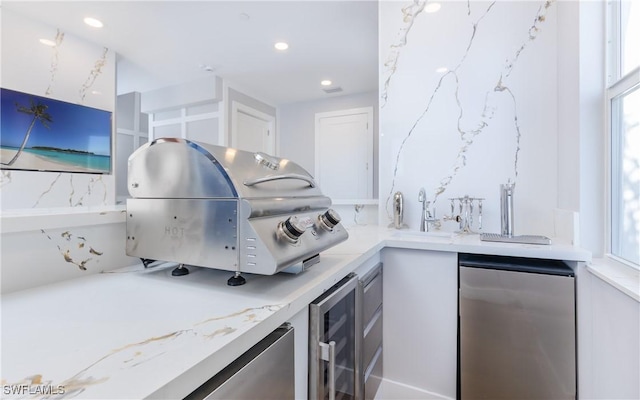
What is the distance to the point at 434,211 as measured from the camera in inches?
74.9

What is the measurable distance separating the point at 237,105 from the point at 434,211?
138 inches

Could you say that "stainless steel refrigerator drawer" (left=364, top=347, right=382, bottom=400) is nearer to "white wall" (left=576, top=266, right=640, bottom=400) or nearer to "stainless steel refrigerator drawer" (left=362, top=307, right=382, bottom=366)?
"stainless steel refrigerator drawer" (left=362, top=307, right=382, bottom=366)

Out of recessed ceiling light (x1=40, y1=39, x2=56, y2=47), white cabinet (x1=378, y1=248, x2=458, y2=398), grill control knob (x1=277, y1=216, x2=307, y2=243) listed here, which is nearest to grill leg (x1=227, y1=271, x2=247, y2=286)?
grill control knob (x1=277, y1=216, x2=307, y2=243)

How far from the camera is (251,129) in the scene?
15.3ft

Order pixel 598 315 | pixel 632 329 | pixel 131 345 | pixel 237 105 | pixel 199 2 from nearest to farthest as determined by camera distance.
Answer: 1. pixel 131 345
2. pixel 632 329
3. pixel 598 315
4. pixel 199 2
5. pixel 237 105

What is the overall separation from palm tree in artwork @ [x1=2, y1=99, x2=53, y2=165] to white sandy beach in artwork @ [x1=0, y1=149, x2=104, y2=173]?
3cm

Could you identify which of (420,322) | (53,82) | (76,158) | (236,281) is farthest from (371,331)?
(53,82)

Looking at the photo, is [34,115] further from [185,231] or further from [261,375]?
[261,375]

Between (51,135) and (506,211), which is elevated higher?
(51,135)

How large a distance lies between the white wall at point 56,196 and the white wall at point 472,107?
164cm

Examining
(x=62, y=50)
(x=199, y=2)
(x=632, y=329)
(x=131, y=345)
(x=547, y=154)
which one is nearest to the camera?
(x=131, y=345)

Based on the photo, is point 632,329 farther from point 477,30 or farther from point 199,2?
point 199,2

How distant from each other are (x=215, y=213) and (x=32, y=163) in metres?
3.24

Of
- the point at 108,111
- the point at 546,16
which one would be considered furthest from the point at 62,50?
the point at 546,16
